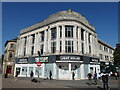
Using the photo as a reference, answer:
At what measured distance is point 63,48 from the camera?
75.9 ft

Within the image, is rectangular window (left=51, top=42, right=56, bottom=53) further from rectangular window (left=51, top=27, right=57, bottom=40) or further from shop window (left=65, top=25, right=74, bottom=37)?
shop window (left=65, top=25, right=74, bottom=37)

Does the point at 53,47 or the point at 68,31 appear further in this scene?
the point at 53,47

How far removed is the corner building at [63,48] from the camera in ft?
75.2

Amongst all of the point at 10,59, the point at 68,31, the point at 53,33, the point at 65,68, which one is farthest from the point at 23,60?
the point at 68,31

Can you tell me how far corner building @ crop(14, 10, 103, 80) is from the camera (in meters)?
22.9

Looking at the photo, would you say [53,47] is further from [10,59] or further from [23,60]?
[10,59]

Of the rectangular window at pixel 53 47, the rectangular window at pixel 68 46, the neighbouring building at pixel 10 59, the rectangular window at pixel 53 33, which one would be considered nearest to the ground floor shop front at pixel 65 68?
the rectangular window at pixel 68 46

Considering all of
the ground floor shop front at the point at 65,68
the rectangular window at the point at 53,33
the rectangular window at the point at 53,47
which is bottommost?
the ground floor shop front at the point at 65,68

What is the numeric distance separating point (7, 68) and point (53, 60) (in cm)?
1863

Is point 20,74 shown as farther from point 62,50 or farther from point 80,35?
point 80,35

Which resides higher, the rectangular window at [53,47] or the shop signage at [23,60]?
the rectangular window at [53,47]

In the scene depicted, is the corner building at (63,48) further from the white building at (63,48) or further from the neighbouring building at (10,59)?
the neighbouring building at (10,59)

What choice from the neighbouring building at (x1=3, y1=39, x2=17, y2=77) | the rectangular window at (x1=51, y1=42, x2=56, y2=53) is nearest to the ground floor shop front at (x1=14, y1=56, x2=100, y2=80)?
the rectangular window at (x1=51, y1=42, x2=56, y2=53)

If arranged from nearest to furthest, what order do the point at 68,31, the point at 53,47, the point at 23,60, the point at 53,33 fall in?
the point at 68,31 < the point at 53,47 < the point at 53,33 < the point at 23,60
